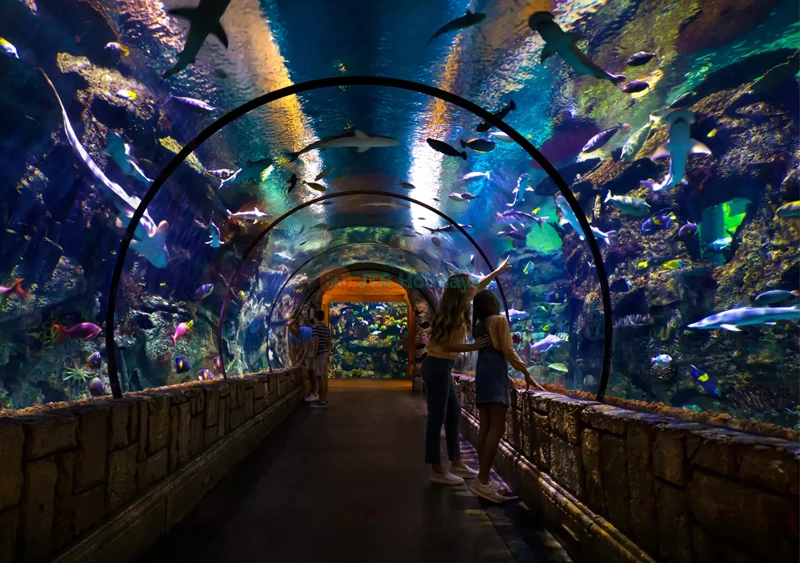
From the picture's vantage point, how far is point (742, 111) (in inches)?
437

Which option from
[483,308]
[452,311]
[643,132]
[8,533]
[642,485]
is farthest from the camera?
[643,132]

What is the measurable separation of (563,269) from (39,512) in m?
15.2

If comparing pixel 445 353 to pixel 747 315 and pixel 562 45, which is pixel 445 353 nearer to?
pixel 562 45

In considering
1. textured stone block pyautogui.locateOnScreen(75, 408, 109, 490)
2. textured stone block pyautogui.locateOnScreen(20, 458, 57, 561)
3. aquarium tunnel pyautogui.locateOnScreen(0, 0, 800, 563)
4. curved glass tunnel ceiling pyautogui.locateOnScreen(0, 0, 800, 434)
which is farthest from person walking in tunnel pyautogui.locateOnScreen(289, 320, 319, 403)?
textured stone block pyautogui.locateOnScreen(20, 458, 57, 561)

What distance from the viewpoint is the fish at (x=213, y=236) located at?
8.59m

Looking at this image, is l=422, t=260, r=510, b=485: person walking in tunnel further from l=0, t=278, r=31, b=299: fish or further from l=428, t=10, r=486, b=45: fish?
l=0, t=278, r=31, b=299: fish

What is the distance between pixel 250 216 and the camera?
842 centimetres

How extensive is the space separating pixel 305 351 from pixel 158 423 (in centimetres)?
803

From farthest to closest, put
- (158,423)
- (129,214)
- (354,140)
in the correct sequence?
(129,214) → (354,140) → (158,423)

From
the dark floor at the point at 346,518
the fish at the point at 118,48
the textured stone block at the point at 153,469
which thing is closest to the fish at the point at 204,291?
the dark floor at the point at 346,518

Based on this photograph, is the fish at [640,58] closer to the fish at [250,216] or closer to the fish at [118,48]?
the fish at [118,48]

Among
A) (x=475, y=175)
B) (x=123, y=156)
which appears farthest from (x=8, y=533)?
(x=123, y=156)

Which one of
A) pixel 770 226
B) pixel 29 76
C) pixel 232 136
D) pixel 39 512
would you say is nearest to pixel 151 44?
pixel 232 136

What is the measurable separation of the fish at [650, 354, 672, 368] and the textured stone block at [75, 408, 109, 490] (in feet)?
41.5
